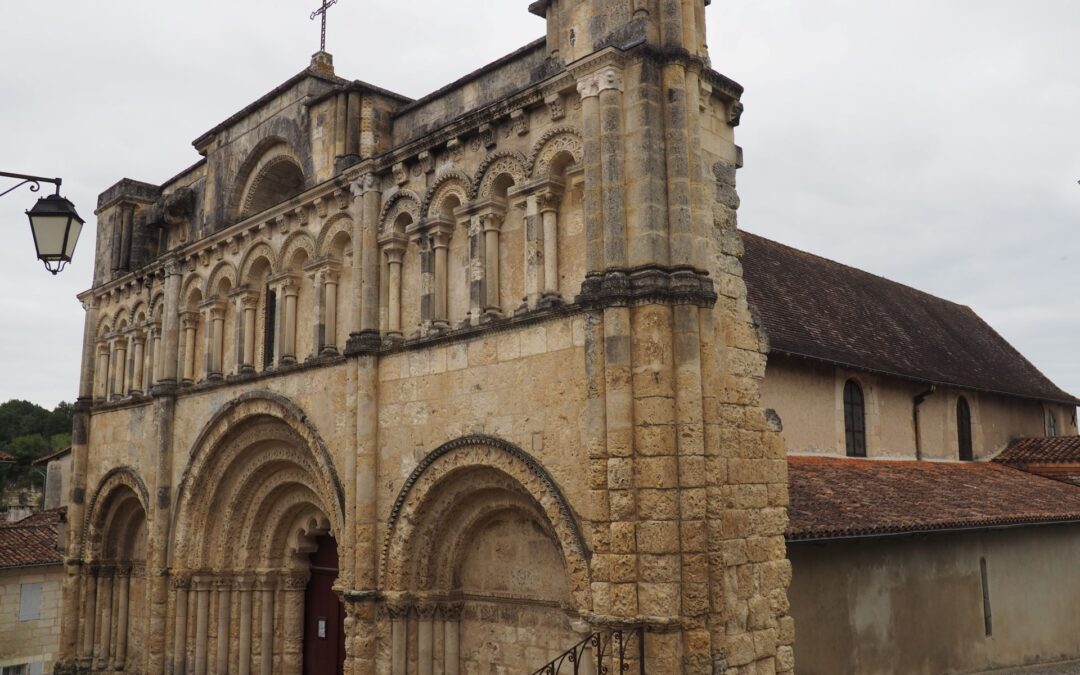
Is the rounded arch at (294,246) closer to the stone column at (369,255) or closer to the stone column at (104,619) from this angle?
the stone column at (369,255)

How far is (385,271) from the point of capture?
40.2ft

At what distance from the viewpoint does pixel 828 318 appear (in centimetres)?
1769

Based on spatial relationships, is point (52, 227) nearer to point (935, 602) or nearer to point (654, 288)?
point (654, 288)

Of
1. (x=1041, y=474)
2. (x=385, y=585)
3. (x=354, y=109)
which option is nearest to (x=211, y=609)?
(x=385, y=585)

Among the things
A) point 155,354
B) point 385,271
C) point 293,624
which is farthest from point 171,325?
point 385,271

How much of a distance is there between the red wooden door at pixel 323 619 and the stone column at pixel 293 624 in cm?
10

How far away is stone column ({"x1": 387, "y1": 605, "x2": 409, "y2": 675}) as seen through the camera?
11.1 meters

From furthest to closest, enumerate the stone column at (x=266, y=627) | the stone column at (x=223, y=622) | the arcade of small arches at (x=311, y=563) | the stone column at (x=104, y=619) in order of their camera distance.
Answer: the stone column at (x=104, y=619) < the stone column at (x=223, y=622) < the stone column at (x=266, y=627) < the arcade of small arches at (x=311, y=563)

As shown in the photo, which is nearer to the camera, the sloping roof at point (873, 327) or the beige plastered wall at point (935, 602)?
the beige plastered wall at point (935, 602)

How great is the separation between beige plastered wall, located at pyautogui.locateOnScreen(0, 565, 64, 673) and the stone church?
7.45 meters

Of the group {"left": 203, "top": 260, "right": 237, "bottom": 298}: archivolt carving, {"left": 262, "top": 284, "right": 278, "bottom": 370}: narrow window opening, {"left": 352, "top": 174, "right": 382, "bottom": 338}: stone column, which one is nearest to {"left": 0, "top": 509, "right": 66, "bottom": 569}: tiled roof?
{"left": 203, "top": 260, "right": 237, "bottom": 298}: archivolt carving

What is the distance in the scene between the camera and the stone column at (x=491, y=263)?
34.9 ft

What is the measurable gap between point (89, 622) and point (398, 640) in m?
10.1

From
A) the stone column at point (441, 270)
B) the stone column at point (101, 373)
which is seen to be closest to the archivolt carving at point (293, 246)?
the stone column at point (441, 270)
